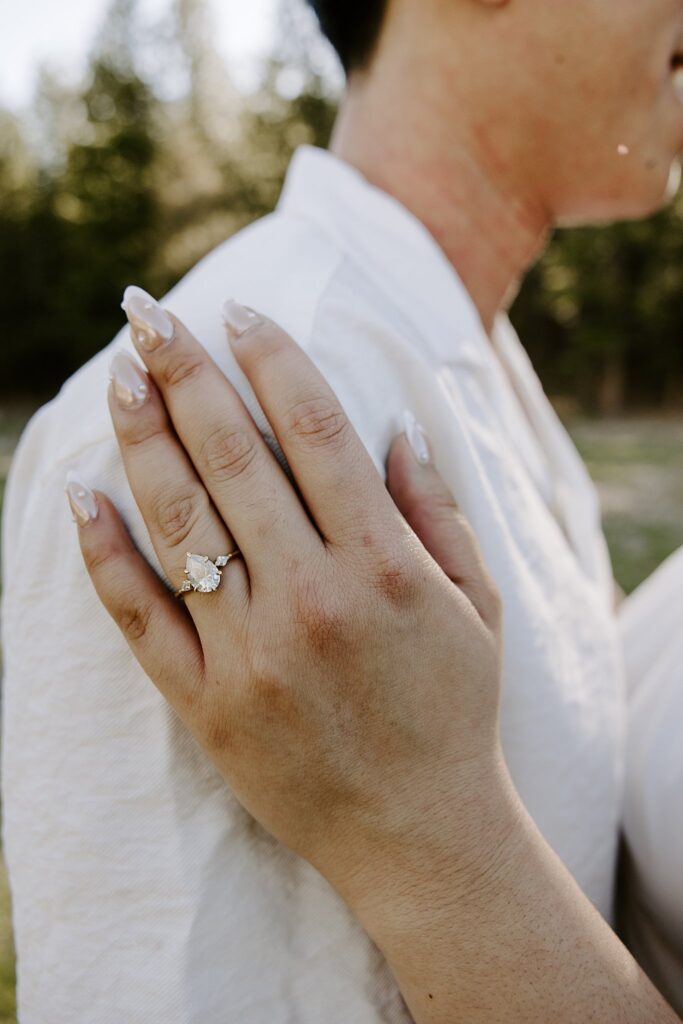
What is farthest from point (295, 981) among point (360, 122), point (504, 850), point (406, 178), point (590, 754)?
point (360, 122)

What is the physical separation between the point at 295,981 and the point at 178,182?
24.5 meters

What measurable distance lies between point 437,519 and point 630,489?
12005 mm

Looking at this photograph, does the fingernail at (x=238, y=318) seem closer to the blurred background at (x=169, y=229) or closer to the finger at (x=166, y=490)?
the finger at (x=166, y=490)

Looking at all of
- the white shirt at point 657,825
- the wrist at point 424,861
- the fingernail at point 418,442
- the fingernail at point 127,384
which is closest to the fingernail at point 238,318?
the fingernail at point 127,384

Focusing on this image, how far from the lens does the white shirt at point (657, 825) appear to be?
1.36 m

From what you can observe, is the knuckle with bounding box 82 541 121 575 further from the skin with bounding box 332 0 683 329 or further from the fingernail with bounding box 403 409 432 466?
the skin with bounding box 332 0 683 329

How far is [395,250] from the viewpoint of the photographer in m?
1.34

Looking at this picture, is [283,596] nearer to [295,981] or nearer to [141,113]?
[295,981]

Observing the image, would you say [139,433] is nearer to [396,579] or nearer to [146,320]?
[146,320]

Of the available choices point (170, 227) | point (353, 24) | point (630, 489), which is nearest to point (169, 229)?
point (170, 227)

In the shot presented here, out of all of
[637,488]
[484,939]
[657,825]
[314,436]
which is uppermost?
[314,436]

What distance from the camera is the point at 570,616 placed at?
4.52 feet

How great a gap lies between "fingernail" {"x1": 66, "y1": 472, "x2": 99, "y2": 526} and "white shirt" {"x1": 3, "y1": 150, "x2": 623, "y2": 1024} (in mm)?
40

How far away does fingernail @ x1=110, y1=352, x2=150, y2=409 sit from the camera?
3.25ft
